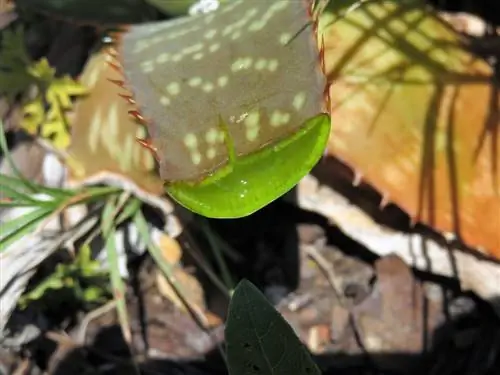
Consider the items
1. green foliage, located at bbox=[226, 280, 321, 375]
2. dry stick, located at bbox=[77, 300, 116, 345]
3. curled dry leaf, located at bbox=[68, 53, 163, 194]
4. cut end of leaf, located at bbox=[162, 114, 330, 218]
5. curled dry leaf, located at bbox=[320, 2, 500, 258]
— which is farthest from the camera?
dry stick, located at bbox=[77, 300, 116, 345]

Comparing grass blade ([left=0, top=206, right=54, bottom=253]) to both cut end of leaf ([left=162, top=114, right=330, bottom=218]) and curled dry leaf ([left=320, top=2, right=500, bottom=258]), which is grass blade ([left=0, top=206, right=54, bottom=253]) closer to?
curled dry leaf ([left=320, top=2, right=500, bottom=258])

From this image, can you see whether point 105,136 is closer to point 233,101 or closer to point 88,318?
point 88,318

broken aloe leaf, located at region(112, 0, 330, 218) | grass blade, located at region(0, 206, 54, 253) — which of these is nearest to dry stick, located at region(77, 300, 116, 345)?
grass blade, located at region(0, 206, 54, 253)

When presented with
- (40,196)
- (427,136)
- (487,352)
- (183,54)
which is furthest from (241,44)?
(487,352)

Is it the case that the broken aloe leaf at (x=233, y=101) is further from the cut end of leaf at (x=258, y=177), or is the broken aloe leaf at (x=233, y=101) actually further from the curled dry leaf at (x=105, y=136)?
the curled dry leaf at (x=105, y=136)

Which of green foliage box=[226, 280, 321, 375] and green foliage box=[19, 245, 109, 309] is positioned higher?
green foliage box=[226, 280, 321, 375]

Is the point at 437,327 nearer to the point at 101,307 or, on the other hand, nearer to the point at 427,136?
the point at 427,136
